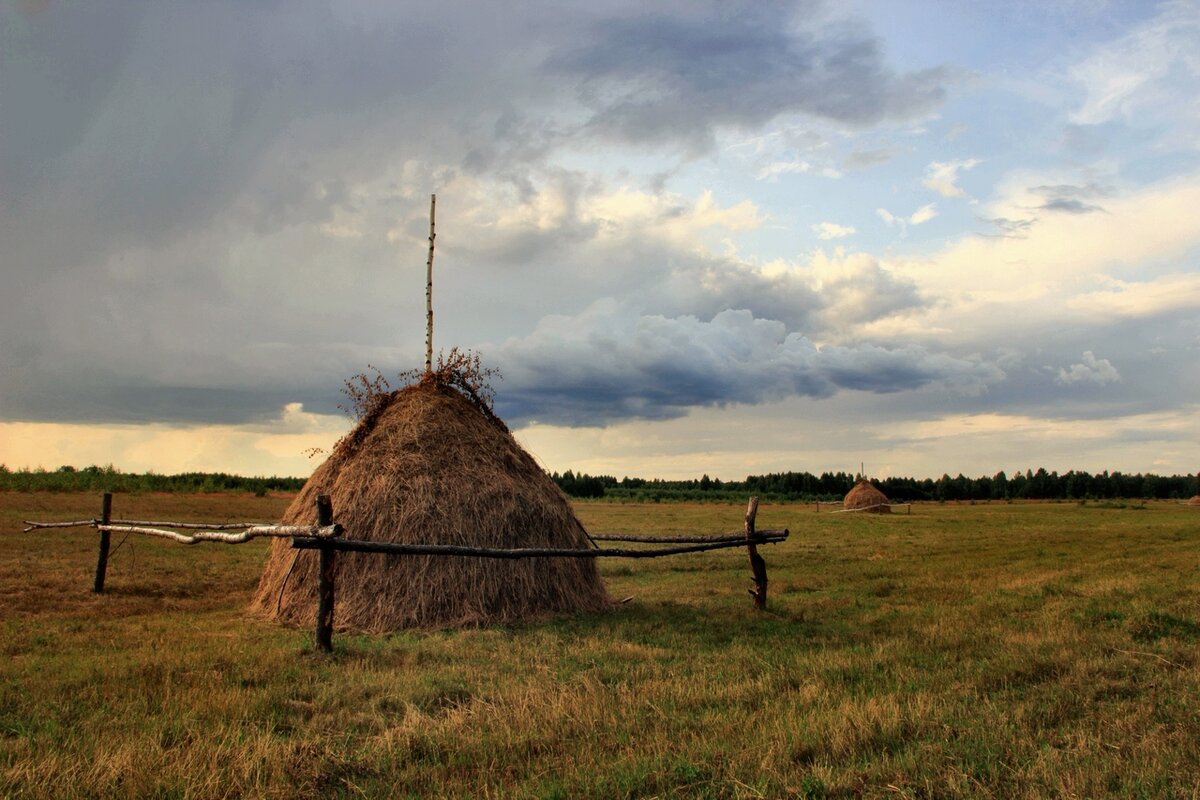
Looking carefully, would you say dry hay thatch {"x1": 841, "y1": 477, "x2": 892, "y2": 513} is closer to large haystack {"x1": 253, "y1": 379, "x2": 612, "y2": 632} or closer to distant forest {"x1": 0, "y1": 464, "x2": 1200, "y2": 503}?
distant forest {"x1": 0, "y1": 464, "x2": 1200, "y2": 503}

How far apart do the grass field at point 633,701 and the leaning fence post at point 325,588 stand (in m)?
0.34

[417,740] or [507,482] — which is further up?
[507,482]

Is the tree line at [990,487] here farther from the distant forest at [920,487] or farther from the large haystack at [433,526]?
the large haystack at [433,526]

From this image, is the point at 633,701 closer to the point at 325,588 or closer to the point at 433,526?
the point at 325,588

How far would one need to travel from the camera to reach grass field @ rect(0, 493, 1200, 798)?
5.07 meters

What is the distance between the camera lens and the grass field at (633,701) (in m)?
5.07

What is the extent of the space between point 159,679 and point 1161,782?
9.07 m

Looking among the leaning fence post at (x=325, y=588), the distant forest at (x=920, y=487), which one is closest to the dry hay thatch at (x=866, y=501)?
the distant forest at (x=920, y=487)

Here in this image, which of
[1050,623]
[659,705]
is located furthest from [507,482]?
[1050,623]

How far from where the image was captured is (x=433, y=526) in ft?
39.6

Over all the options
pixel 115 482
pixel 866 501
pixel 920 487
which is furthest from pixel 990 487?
pixel 115 482

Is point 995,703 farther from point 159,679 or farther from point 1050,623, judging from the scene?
point 159,679

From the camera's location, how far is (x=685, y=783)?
196 inches

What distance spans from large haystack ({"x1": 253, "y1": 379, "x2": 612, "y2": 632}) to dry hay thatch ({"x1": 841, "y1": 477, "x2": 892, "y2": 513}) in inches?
2167
